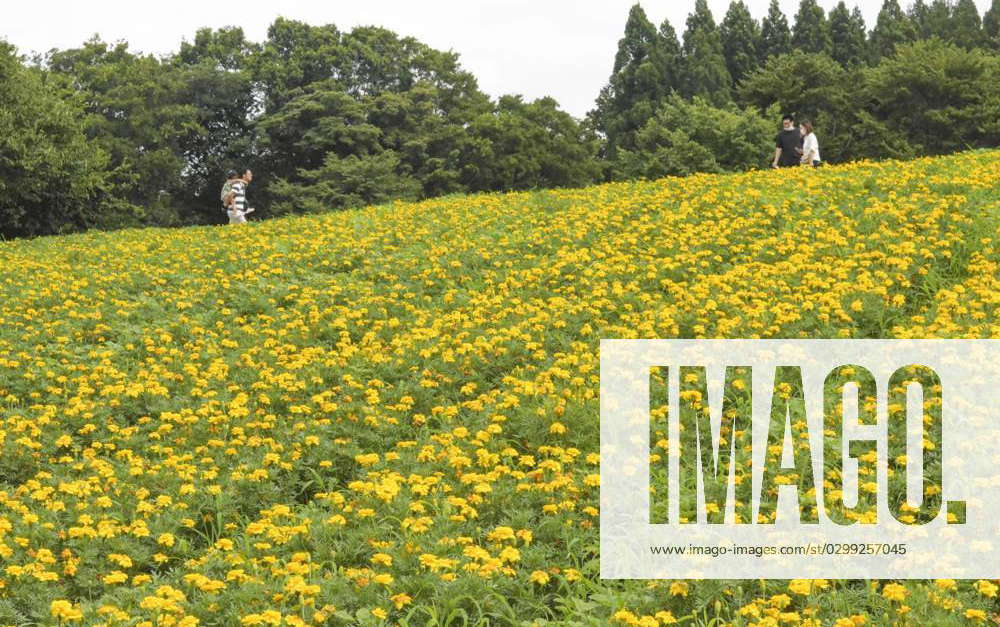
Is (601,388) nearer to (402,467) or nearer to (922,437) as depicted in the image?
(402,467)

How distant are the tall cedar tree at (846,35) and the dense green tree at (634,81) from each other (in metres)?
8.26

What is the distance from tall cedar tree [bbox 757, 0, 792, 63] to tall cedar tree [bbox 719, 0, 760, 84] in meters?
0.37

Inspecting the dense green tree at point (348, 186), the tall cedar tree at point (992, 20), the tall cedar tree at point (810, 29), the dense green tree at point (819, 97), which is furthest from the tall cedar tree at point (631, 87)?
the tall cedar tree at point (992, 20)

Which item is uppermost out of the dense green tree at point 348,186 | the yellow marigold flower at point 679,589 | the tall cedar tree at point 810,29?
the tall cedar tree at point 810,29

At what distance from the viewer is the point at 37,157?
22.2m

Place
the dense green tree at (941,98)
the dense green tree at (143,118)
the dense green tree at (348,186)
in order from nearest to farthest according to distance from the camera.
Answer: the dense green tree at (941,98), the dense green tree at (348,186), the dense green tree at (143,118)

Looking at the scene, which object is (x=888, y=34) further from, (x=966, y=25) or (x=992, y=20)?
(x=992, y=20)

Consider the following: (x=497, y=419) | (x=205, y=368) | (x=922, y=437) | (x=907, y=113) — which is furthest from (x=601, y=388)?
(x=907, y=113)

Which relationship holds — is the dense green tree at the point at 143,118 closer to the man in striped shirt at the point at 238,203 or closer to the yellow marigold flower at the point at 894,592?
the man in striped shirt at the point at 238,203

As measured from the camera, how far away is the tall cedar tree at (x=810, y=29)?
49.7 m

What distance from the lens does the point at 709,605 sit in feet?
14.7

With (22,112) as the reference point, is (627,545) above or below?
below

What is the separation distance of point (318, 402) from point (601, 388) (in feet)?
6.95

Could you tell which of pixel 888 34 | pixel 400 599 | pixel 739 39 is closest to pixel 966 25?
pixel 888 34
